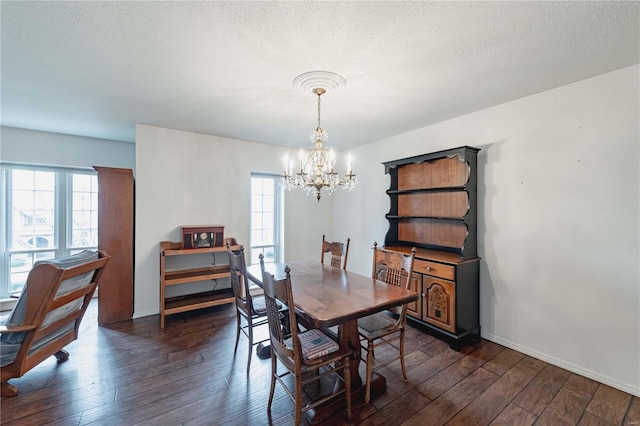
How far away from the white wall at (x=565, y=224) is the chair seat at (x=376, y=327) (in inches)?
54.7

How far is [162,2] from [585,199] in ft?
11.2

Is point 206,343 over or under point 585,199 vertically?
under

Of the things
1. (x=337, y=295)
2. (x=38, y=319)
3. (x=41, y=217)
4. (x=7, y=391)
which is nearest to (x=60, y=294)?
(x=38, y=319)

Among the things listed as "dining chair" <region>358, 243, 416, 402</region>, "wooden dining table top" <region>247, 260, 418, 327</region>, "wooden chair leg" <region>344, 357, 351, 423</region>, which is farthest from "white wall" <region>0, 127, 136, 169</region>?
"wooden chair leg" <region>344, 357, 351, 423</region>

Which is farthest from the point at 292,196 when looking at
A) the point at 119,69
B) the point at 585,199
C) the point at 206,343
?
the point at 585,199

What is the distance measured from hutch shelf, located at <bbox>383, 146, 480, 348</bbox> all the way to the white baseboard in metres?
0.21

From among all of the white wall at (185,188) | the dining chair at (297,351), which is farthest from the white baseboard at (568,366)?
the white wall at (185,188)

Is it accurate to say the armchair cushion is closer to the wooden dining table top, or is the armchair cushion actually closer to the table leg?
the wooden dining table top

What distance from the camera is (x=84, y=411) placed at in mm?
1919

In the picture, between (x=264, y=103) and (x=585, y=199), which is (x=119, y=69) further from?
(x=585, y=199)

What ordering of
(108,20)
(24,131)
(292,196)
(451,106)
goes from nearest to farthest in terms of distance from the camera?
1. (108,20)
2. (451,106)
3. (24,131)
4. (292,196)

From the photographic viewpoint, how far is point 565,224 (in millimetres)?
2463

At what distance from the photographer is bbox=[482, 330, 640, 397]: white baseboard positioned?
2145mm

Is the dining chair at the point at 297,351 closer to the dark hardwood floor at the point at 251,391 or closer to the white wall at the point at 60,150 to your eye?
the dark hardwood floor at the point at 251,391
